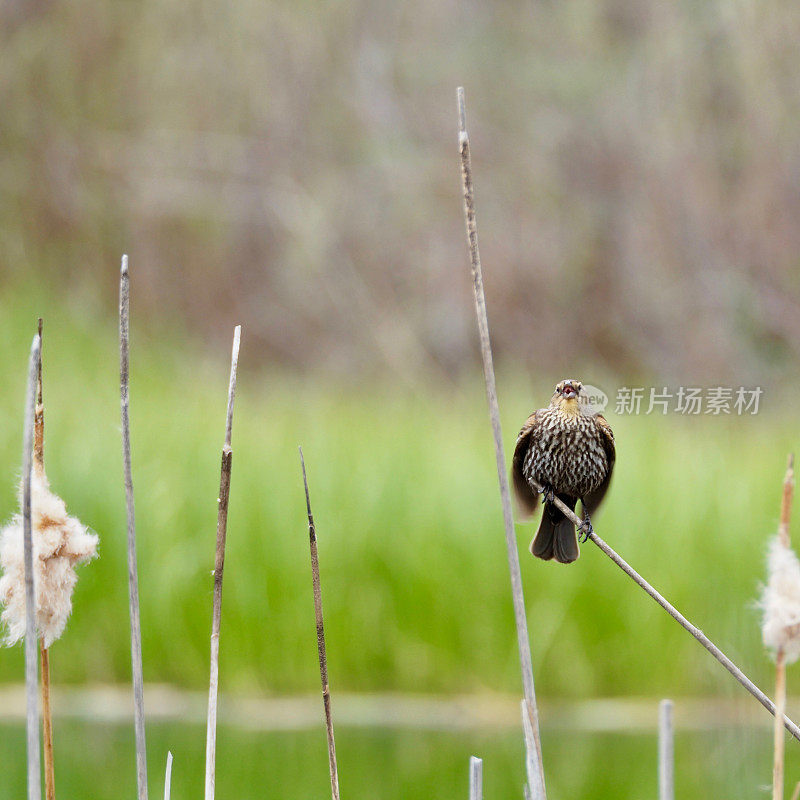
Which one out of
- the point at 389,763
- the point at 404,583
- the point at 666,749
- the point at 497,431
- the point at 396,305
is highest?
the point at 396,305

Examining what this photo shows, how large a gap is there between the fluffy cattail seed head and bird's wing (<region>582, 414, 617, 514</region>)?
1.50 ft

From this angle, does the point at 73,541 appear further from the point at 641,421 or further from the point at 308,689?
the point at 641,421

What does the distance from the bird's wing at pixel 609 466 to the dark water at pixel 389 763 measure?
2160 millimetres

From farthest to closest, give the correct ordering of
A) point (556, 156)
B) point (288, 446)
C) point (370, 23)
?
1. point (370, 23)
2. point (556, 156)
3. point (288, 446)

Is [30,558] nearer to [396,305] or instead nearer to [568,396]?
[568,396]

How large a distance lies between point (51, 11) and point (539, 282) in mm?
4206

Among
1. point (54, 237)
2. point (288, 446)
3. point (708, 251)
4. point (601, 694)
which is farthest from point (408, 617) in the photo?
point (54, 237)

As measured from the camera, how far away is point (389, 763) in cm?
358

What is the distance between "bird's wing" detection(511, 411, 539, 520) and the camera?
1170 mm

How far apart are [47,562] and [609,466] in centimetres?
51

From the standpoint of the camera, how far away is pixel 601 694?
12.7 ft

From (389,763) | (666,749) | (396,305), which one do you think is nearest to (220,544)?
(666,749)

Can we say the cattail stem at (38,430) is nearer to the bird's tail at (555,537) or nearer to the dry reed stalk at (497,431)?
the dry reed stalk at (497,431)

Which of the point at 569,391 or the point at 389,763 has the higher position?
the point at 569,391
